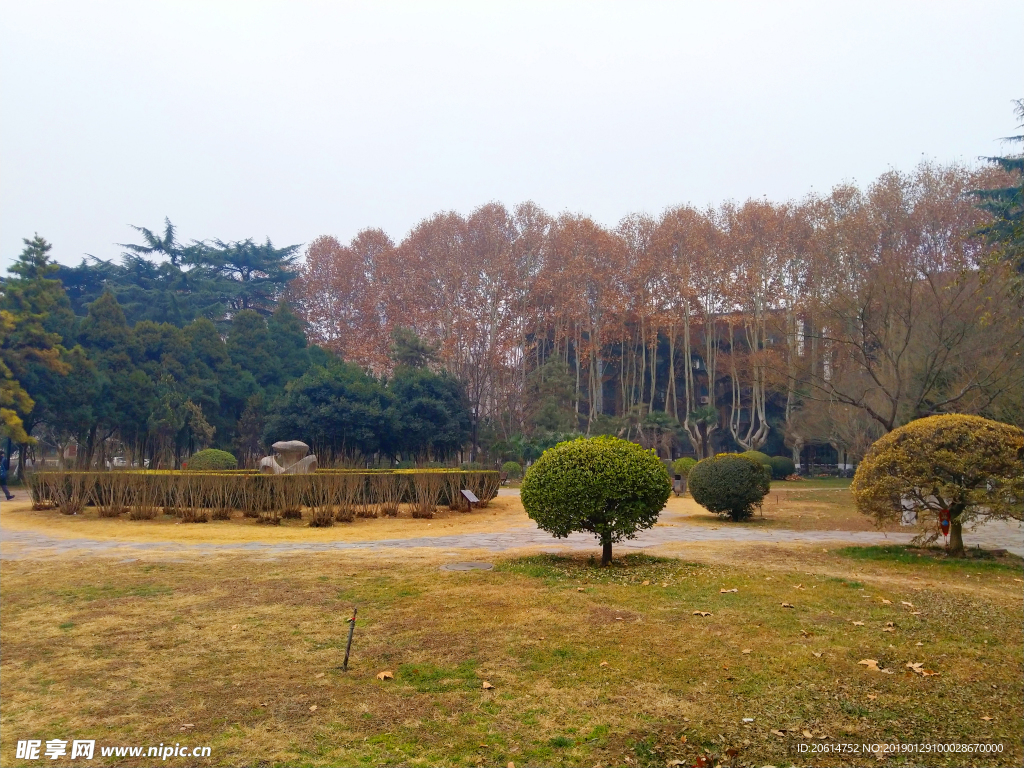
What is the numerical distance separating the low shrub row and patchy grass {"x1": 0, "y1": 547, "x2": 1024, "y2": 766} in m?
6.54

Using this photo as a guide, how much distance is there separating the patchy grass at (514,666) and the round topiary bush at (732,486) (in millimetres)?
6879

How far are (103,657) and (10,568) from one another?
4.72 metres

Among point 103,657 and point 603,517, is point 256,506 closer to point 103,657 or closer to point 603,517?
point 603,517

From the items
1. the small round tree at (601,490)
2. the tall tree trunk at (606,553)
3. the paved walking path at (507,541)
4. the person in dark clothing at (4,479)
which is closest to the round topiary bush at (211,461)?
the person in dark clothing at (4,479)

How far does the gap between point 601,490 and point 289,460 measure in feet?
45.8

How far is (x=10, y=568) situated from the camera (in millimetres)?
8344

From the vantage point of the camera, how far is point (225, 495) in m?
14.4

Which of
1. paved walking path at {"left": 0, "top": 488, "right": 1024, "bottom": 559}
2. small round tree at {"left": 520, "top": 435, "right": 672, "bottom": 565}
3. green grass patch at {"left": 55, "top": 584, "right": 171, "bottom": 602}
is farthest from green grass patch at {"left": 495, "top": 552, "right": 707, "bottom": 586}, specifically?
green grass patch at {"left": 55, "top": 584, "right": 171, "bottom": 602}

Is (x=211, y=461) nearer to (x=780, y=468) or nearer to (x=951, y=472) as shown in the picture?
(x=951, y=472)

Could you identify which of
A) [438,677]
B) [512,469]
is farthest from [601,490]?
[512,469]

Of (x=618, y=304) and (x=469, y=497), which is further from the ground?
(x=618, y=304)

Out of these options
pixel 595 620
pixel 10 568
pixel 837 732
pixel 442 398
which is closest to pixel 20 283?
pixel 442 398

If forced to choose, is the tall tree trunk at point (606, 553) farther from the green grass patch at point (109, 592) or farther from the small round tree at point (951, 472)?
the green grass patch at point (109, 592)

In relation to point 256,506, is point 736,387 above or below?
above
